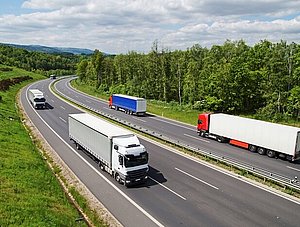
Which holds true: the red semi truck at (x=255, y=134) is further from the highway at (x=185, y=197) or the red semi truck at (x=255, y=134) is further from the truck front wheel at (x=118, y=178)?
the truck front wheel at (x=118, y=178)

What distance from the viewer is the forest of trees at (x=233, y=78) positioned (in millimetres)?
49531

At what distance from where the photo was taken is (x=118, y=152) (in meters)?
21.6

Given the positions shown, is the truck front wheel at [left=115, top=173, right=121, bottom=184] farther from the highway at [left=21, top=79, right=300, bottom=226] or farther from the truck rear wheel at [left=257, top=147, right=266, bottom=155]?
the truck rear wheel at [left=257, top=147, right=266, bottom=155]

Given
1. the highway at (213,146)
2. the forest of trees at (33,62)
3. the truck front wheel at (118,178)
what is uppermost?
the forest of trees at (33,62)

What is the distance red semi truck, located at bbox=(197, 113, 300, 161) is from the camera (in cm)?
2800

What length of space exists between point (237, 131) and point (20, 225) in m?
25.2

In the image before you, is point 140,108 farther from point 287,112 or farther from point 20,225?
point 20,225

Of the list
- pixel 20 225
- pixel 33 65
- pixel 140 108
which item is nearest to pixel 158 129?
pixel 140 108

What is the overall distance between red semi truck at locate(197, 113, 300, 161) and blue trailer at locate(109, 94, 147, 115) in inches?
657

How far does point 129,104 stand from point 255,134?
28.2 meters

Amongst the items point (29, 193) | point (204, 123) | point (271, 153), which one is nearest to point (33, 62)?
point (204, 123)

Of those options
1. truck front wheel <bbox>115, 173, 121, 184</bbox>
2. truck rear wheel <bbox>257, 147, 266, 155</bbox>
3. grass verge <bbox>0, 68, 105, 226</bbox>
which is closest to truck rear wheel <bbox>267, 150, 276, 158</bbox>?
truck rear wheel <bbox>257, 147, 266, 155</bbox>

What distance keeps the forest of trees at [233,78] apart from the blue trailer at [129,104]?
1199 centimetres

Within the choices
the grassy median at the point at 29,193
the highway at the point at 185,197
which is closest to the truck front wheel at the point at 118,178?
the highway at the point at 185,197
